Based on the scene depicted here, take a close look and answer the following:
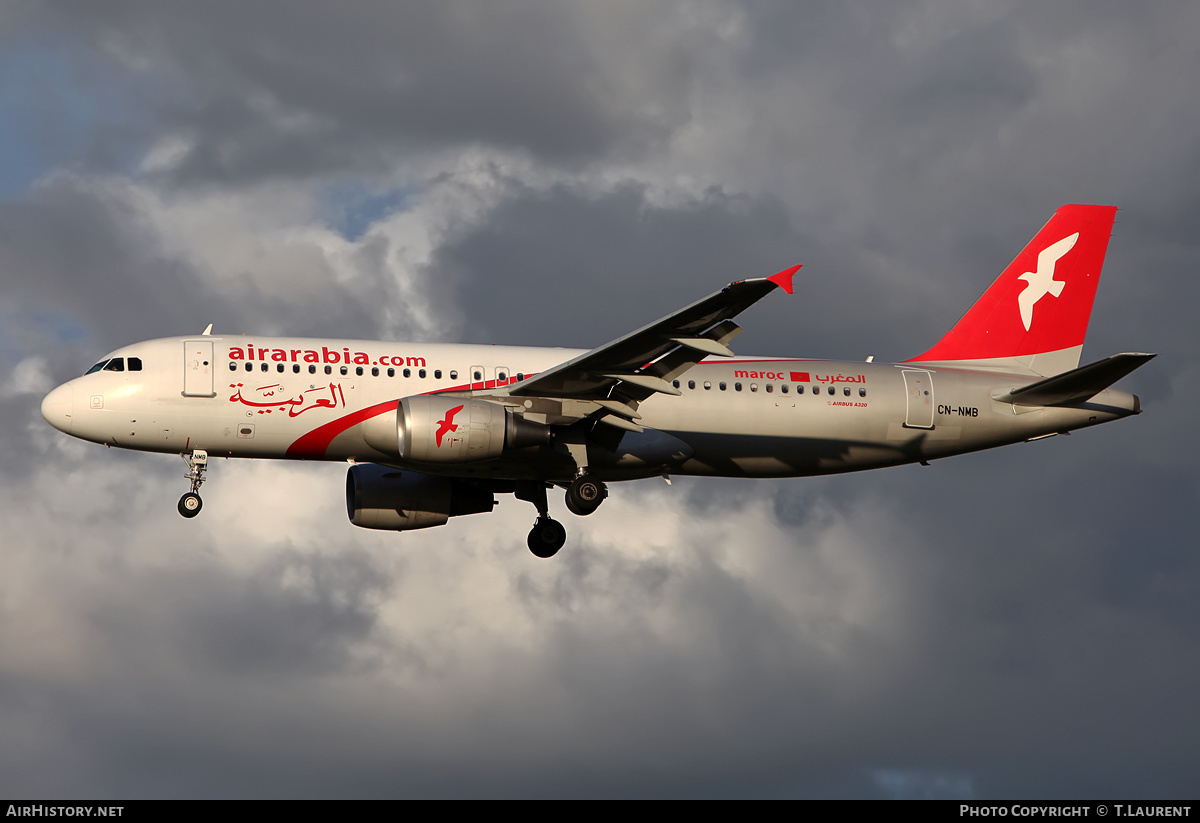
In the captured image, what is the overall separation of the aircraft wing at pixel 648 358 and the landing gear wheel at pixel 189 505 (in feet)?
28.6

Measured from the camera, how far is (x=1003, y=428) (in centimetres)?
4331

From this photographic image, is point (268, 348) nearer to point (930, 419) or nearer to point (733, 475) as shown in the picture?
point (733, 475)

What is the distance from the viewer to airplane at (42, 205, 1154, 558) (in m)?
38.0

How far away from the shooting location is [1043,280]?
155 feet

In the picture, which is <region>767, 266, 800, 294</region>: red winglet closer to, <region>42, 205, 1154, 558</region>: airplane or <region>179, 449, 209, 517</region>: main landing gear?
Result: <region>42, 205, 1154, 558</region>: airplane

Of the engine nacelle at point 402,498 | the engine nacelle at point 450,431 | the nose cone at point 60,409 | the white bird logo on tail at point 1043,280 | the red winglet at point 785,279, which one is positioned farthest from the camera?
the white bird logo on tail at point 1043,280

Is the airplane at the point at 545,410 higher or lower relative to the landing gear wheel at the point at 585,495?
higher

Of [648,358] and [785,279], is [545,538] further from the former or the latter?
[785,279]

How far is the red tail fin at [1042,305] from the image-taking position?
46.0 m

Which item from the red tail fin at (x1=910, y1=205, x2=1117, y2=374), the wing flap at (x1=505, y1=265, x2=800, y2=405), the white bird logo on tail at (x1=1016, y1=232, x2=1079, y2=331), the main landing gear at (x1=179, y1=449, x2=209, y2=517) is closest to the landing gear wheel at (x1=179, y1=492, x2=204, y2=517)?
the main landing gear at (x1=179, y1=449, x2=209, y2=517)

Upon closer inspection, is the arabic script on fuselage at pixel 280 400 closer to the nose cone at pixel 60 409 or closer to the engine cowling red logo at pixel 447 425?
the engine cowling red logo at pixel 447 425

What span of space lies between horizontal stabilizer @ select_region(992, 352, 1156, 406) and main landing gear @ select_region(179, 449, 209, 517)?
21.9 meters

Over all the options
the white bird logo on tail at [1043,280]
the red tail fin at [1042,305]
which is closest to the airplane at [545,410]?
the red tail fin at [1042,305]
